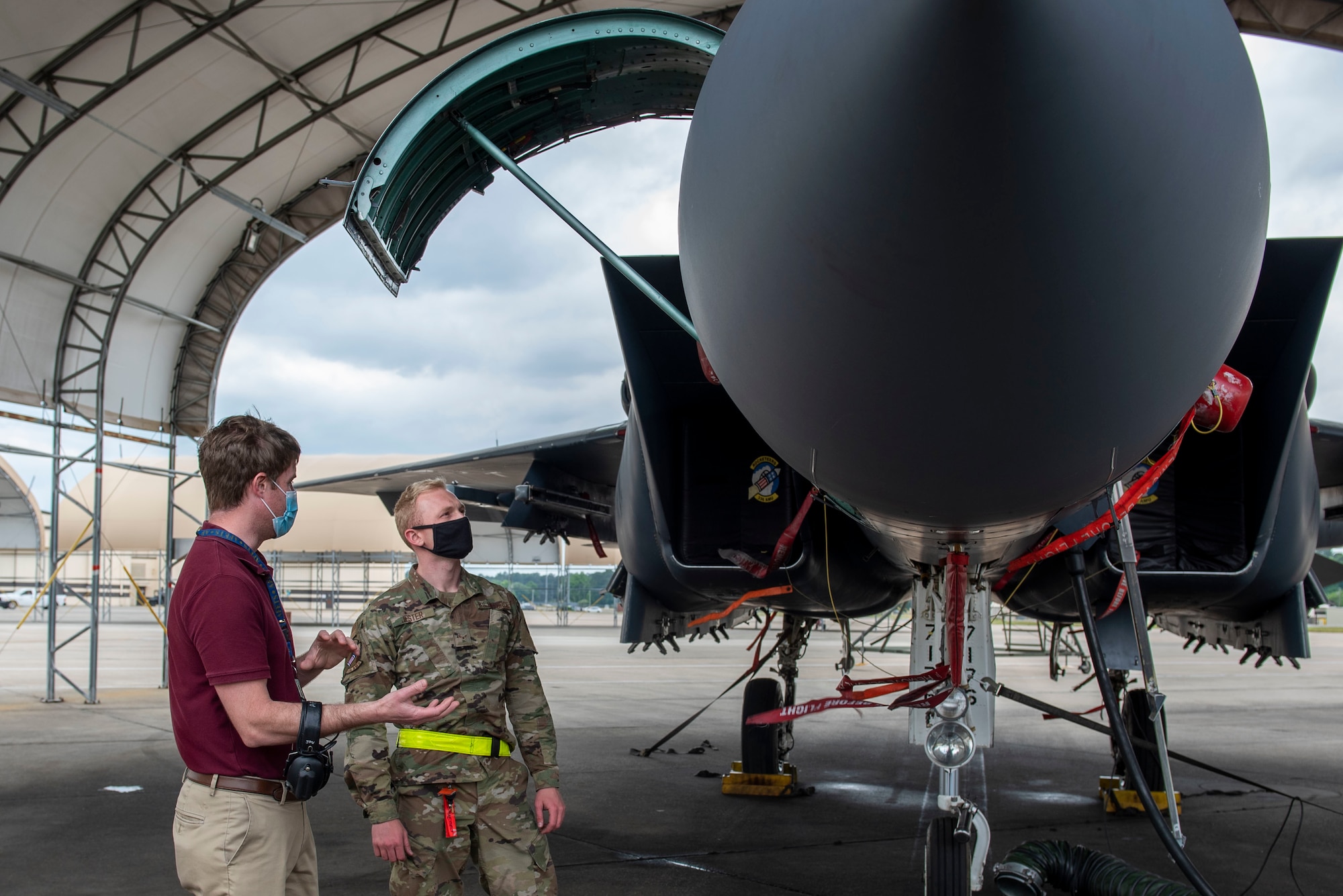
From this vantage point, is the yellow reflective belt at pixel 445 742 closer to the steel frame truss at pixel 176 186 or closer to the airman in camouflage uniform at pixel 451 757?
the airman in camouflage uniform at pixel 451 757

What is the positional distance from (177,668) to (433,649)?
2.18ft

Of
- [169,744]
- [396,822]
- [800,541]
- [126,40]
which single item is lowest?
[169,744]

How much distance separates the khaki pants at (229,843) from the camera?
1.87m

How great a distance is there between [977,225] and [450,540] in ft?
5.94

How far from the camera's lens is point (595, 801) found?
538 cm

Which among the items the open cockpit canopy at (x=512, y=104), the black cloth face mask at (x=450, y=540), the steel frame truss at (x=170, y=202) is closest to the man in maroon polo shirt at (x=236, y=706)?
the black cloth face mask at (x=450, y=540)

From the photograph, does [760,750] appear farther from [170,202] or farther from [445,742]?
[170,202]

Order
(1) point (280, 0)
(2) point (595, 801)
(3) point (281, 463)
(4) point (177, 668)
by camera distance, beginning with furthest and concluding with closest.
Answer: (1) point (280, 0) < (2) point (595, 801) < (3) point (281, 463) < (4) point (177, 668)

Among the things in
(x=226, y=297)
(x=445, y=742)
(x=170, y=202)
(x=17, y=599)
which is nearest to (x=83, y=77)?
(x=170, y=202)

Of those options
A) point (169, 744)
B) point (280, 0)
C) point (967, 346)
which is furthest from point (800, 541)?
point (280, 0)

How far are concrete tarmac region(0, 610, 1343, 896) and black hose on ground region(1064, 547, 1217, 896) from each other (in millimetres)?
1542

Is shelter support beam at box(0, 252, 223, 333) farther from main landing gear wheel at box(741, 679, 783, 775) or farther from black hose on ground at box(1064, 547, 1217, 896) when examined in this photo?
black hose on ground at box(1064, 547, 1217, 896)

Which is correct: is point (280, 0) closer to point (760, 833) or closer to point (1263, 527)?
point (760, 833)

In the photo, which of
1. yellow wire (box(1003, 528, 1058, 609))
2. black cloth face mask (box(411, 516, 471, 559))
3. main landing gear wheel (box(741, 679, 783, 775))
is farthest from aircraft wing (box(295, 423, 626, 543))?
black cloth face mask (box(411, 516, 471, 559))
